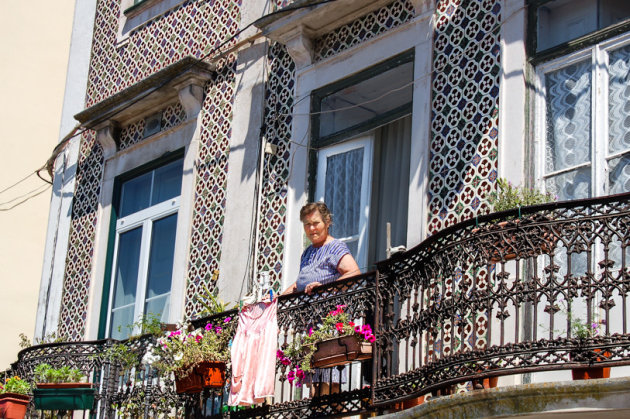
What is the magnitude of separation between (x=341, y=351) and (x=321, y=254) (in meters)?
1.10

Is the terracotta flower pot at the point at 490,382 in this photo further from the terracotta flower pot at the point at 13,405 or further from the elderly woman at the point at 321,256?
the terracotta flower pot at the point at 13,405

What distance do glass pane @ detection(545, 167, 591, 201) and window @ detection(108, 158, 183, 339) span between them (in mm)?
4344

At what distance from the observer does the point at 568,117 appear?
9.65 meters

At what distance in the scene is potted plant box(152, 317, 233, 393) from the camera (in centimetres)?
1055

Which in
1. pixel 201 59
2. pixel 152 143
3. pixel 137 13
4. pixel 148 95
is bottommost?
pixel 152 143

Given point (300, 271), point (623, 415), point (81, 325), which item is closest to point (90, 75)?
point (81, 325)

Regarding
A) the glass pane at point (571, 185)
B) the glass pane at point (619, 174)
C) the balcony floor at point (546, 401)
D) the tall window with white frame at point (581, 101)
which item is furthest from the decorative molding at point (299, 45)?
the balcony floor at point (546, 401)

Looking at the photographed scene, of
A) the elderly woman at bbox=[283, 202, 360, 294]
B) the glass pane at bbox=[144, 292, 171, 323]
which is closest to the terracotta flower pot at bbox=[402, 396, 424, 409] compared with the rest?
the elderly woman at bbox=[283, 202, 360, 294]

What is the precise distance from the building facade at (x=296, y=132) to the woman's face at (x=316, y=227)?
64 centimetres

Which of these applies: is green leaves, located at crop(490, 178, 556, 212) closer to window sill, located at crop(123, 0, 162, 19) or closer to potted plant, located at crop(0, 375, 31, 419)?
potted plant, located at crop(0, 375, 31, 419)

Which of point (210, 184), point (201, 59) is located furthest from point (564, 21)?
point (201, 59)

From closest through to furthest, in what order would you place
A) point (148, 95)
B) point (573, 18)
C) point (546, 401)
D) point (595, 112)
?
1. point (546, 401)
2. point (595, 112)
3. point (573, 18)
4. point (148, 95)

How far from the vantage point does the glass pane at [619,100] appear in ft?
30.3

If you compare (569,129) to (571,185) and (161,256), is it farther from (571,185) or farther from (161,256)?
(161,256)
